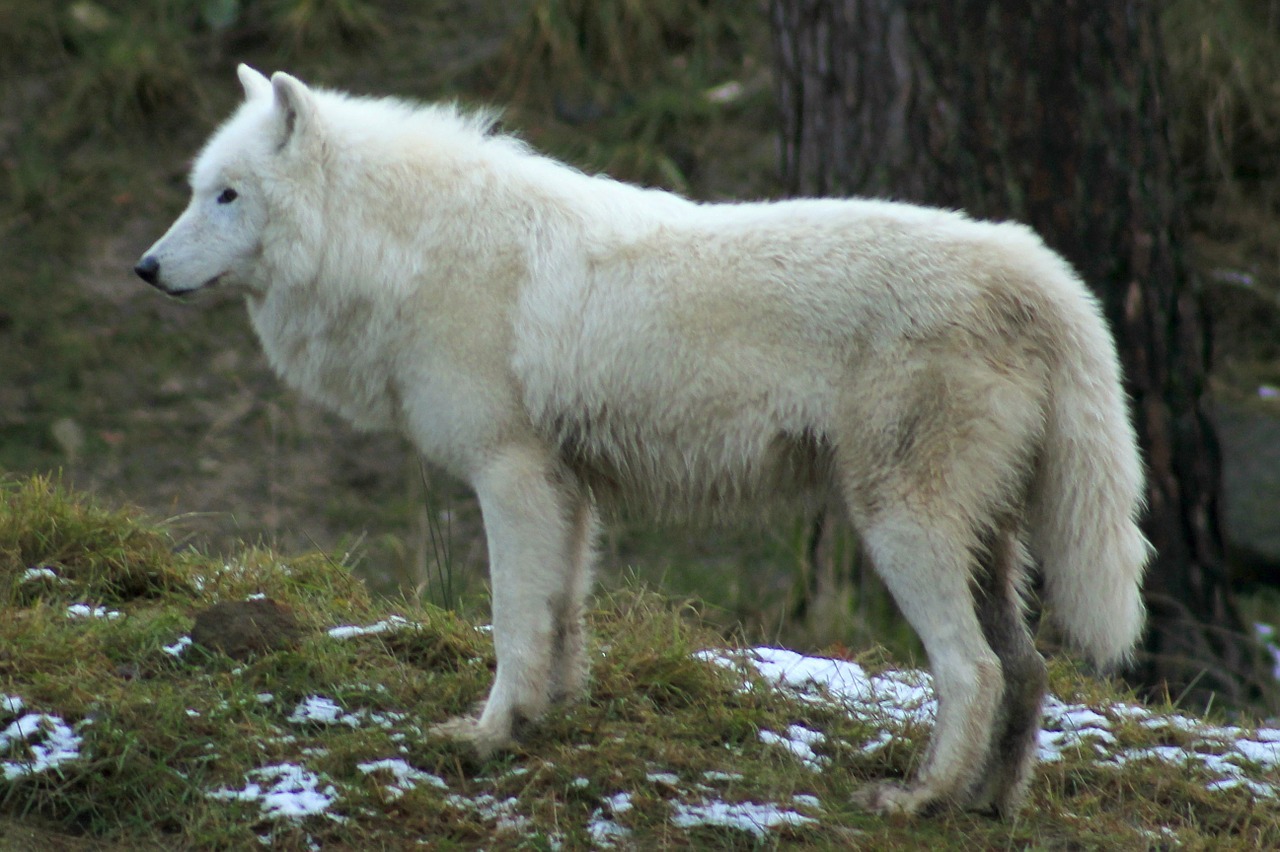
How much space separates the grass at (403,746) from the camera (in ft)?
11.8

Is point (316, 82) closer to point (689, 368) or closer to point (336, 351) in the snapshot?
point (336, 351)

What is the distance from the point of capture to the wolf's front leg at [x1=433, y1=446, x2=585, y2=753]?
12.9 ft

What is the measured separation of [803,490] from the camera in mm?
3900

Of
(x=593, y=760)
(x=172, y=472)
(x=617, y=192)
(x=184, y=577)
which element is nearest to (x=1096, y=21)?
(x=617, y=192)

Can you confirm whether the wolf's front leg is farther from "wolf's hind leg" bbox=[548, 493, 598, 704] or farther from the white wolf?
"wolf's hind leg" bbox=[548, 493, 598, 704]

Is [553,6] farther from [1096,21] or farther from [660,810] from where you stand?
[660,810]

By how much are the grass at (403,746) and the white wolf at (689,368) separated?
179mm

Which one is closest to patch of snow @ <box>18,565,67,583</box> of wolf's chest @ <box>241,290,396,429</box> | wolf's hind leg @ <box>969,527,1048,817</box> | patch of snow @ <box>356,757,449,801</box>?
wolf's chest @ <box>241,290,396,429</box>

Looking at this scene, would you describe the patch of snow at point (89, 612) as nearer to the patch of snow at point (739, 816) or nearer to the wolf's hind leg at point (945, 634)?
the patch of snow at point (739, 816)

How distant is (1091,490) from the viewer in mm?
3688

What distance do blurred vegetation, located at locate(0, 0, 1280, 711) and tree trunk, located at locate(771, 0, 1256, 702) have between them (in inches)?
→ 67.4

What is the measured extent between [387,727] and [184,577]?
3.99 ft

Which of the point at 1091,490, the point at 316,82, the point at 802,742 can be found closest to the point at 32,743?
the point at 802,742

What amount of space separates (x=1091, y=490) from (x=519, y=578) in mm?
1518
